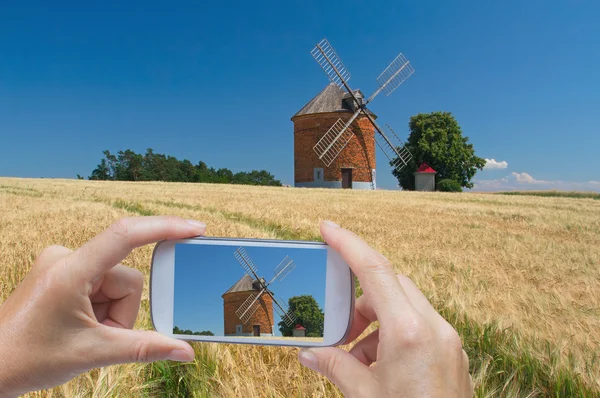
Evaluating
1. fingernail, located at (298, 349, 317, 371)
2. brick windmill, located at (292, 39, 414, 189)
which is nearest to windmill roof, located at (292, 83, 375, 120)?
brick windmill, located at (292, 39, 414, 189)

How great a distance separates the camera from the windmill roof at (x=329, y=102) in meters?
35.8

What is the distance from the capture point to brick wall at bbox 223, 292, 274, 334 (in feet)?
4.15

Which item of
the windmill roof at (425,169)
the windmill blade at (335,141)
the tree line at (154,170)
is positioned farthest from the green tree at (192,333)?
the tree line at (154,170)

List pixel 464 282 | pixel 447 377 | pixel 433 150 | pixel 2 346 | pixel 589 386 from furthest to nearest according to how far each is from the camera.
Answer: pixel 433 150 → pixel 464 282 → pixel 589 386 → pixel 2 346 → pixel 447 377

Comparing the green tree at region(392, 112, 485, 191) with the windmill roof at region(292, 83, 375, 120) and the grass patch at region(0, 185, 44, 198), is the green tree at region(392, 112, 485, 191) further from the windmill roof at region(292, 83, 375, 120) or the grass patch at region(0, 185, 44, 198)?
the grass patch at region(0, 185, 44, 198)

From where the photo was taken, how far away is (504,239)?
7.09 m

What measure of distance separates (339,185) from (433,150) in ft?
Result: 45.1

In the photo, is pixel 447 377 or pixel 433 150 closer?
pixel 447 377

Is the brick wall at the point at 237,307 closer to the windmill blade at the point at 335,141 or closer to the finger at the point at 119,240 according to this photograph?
the finger at the point at 119,240

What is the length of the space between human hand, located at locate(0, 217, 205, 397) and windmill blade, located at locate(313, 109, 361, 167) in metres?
33.4

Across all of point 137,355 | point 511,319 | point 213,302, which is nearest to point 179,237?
point 213,302

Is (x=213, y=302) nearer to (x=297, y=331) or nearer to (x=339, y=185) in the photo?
(x=297, y=331)

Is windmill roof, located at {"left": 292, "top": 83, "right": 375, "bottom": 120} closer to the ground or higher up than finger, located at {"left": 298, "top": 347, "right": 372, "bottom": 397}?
higher up

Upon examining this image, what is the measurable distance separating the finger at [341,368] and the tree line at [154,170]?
72.9 metres
